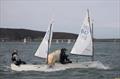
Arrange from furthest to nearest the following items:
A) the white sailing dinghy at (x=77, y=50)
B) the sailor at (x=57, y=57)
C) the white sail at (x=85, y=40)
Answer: the white sail at (x=85, y=40) < the white sailing dinghy at (x=77, y=50) < the sailor at (x=57, y=57)

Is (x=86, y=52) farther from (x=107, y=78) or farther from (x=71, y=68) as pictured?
(x=107, y=78)

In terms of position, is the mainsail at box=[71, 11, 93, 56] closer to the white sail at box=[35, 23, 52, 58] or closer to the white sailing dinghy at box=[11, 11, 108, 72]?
the white sailing dinghy at box=[11, 11, 108, 72]

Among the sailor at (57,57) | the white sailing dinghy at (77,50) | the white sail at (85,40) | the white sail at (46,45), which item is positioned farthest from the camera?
the white sail at (85,40)

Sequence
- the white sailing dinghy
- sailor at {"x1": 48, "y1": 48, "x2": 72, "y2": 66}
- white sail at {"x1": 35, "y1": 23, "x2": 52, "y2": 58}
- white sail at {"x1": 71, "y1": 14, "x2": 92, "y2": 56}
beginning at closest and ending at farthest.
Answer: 1. sailor at {"x1": 48, "y1": 48, "x2": 72, "y2": 66}
2. the white sailing dinghy
3. white sail at {"x1": 35, "y1": 23, "x2": 52, "y2": 58}
4. white sail at {"x1": 71, "y1": 14, "x2": 92, "y2": 56}

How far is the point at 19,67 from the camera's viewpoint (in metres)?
42.8

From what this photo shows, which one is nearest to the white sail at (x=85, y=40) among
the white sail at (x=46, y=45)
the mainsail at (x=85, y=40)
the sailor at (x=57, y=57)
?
the mainsail at (x=85, y=40)

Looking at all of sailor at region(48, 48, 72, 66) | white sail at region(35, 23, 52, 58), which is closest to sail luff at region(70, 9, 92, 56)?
white sail at region(35, 23, 52, 58)

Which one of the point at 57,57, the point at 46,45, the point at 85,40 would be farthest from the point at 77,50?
the point at 57,57

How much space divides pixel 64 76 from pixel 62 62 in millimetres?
2009

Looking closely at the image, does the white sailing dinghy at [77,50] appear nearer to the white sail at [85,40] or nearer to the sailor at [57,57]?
the white sail at [85,40]

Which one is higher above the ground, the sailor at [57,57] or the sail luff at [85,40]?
the sail luff at [85,40]

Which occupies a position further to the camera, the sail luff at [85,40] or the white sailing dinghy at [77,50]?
the sail luff at [85,40]

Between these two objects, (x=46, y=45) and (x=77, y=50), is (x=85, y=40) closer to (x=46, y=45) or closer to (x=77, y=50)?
(x=77, y=50)

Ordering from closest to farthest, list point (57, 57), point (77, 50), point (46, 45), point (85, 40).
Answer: point (57, 57) → point (46, 45) → point (85, 40) → point (77, 50)
